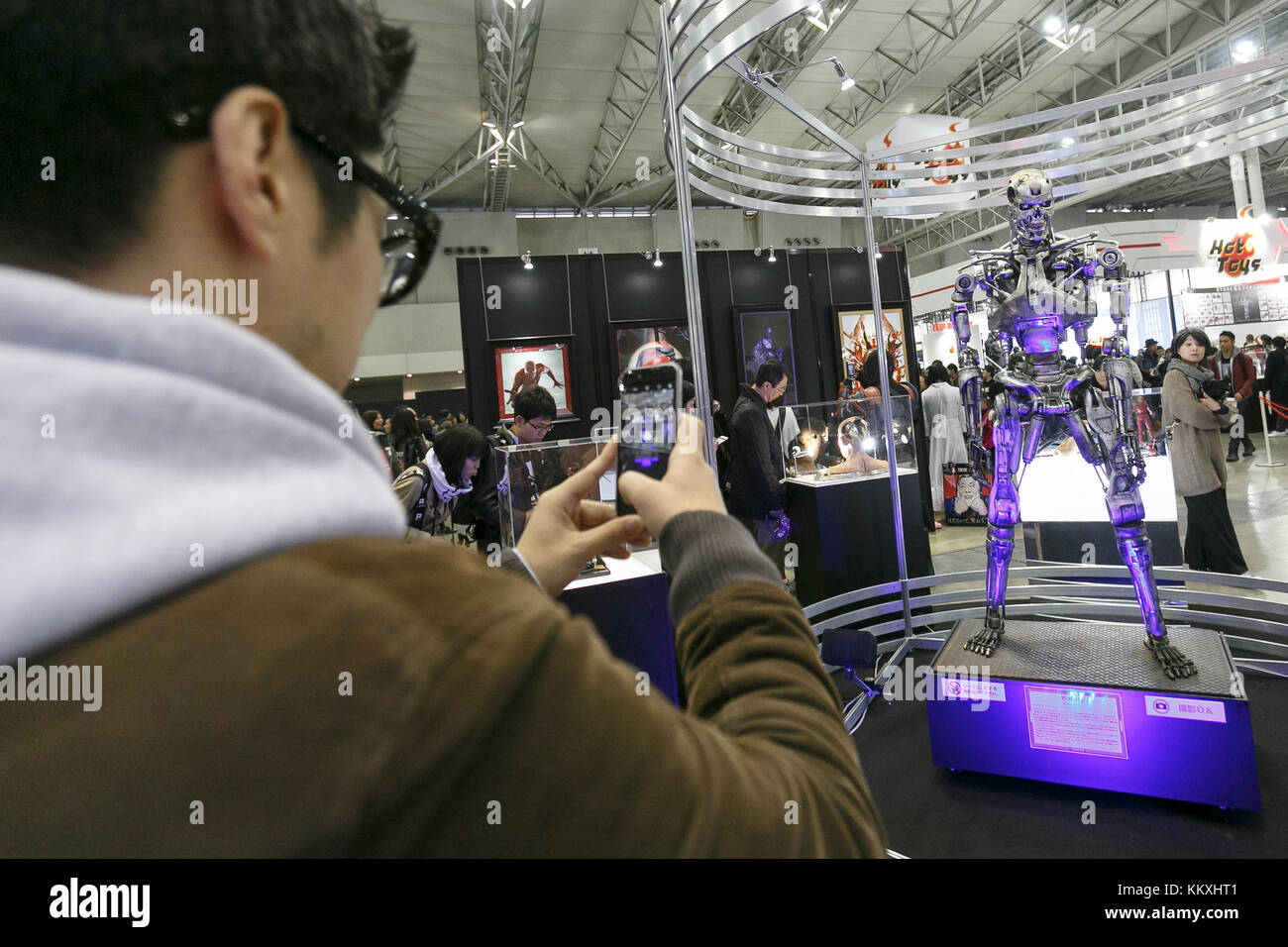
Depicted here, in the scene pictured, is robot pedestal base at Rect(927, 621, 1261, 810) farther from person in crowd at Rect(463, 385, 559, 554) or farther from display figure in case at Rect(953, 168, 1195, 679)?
person in crowd at Rect(463, 385, 559, 554)

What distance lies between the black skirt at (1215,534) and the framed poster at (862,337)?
5.21m

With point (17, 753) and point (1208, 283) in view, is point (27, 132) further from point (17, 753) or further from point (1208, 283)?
point (1208, 283)

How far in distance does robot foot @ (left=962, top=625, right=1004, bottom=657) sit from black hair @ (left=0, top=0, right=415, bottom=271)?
3547mm

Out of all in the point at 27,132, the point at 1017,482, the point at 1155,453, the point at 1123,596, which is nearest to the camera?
the point at 27,132

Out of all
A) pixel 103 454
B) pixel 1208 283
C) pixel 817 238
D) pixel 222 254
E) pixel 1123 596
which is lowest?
pixel 1123 596

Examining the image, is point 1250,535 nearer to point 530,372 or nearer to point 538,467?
point 538,467

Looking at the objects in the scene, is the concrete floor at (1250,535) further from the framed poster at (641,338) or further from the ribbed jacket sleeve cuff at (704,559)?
the ribbed jacket sleeve cuff at (704,559)

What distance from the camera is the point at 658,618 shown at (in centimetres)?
254

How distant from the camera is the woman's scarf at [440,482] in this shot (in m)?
3.76

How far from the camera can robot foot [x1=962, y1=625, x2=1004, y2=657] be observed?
3217 mm

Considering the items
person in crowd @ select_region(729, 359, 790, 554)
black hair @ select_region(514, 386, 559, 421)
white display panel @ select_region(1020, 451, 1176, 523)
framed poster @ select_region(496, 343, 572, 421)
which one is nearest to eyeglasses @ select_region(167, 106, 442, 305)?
black hair @ select_region(514, 386, 559, 421)

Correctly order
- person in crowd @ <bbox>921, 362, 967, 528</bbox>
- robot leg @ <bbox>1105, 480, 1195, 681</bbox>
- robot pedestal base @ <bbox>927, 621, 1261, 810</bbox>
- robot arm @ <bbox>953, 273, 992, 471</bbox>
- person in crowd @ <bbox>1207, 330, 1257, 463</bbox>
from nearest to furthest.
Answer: robot pedestal base @ <bbox>927, 621, 1261, 810</bbox> < robot leg @ <bbox>1105, 480, 1195, 681</bbox> < robot arm @ <bbox>953, 273, 992, 471</bbox> < person in crowd @ <bbox>921, 362, 967, 528</bbox> < person in crowd @ <bbox>1207, 330, 1257, 463</bbox>
